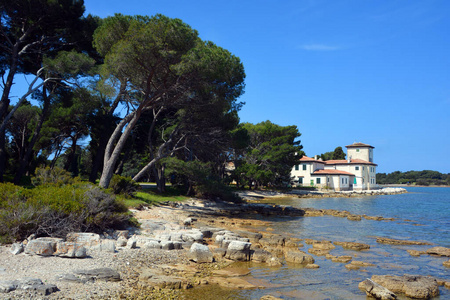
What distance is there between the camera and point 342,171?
6725 centimetres

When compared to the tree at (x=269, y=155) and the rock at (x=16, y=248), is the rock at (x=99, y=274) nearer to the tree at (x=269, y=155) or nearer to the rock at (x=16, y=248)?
the rock at (x=16, y=248)

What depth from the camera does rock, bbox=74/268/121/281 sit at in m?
7.11

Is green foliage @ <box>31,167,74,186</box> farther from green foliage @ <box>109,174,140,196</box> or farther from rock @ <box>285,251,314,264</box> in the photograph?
rock @ <box>285,251,314,264</box>

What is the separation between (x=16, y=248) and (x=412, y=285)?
9.49 metres

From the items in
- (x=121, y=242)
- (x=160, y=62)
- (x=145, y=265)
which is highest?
(x=160, y=62)

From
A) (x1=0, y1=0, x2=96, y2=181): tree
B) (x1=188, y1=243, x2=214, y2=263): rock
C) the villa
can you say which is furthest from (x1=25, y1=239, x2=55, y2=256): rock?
the villa

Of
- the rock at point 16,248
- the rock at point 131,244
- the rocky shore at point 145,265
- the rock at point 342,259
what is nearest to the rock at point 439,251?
the rocky shore at point 145,265

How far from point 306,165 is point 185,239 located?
55860 millimetres

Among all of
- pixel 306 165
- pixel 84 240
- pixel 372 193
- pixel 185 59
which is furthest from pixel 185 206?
pixel 372 193

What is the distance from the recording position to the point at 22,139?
30.0m

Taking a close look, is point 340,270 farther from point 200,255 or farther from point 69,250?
point 69,250

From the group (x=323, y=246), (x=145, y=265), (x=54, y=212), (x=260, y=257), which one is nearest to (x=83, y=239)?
(x=54, y=212)

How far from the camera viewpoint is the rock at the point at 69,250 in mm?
8195

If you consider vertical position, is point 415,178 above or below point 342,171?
above
